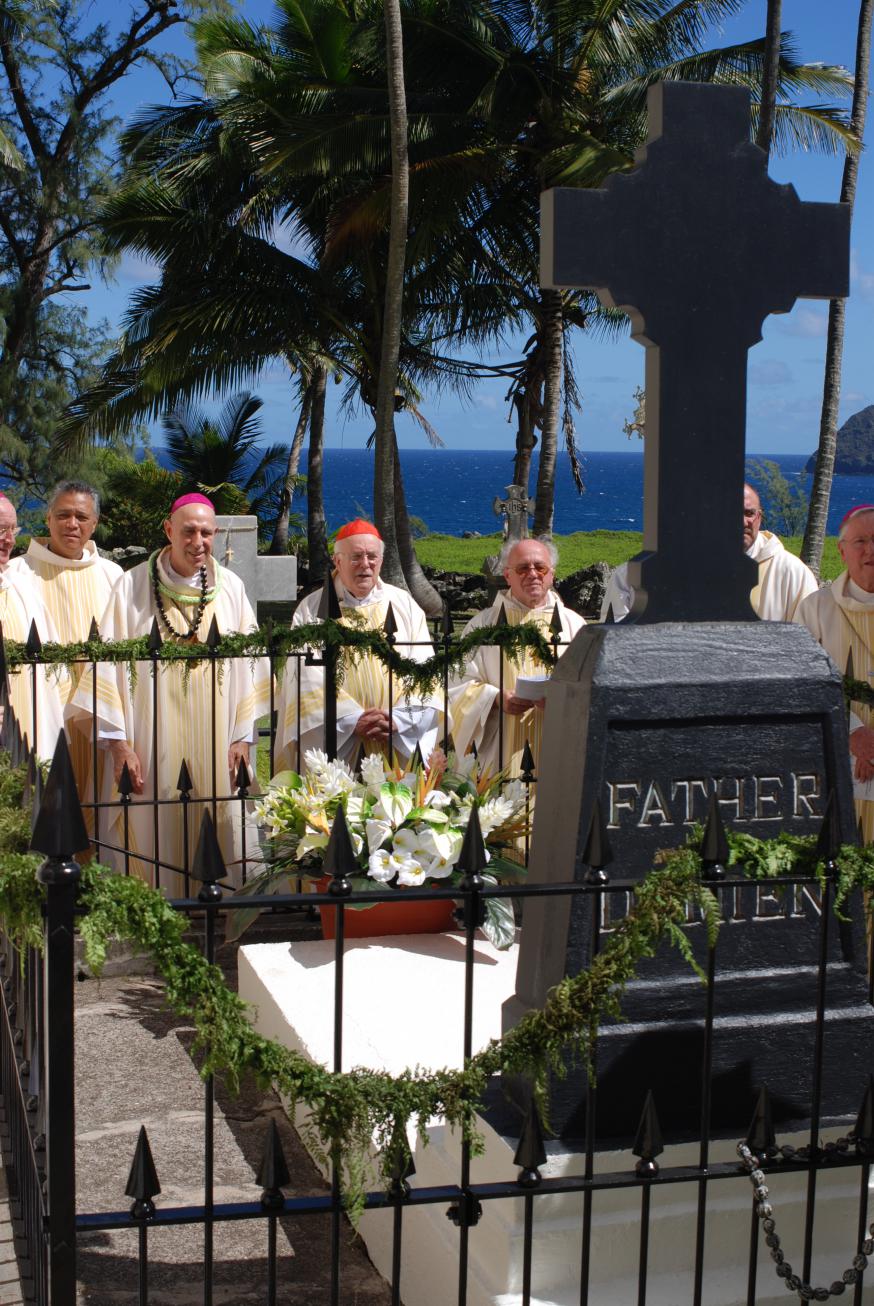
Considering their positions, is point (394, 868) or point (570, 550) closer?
point (394, 868)

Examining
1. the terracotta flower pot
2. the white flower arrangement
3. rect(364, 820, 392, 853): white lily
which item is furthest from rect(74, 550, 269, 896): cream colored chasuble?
rect(364, 820, 392, 853): white lily

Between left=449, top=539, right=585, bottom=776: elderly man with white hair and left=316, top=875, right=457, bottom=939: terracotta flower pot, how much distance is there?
1.24 metres

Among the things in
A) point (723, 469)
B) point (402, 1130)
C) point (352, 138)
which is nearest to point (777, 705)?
point (723, 469)

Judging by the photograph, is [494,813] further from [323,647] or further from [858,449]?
[858,449]

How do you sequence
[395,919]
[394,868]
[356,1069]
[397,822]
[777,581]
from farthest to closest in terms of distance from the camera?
[777,581], [395,919], [397,822], [394,868], [356,1069]

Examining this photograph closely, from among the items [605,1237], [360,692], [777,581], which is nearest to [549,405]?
[777,581]

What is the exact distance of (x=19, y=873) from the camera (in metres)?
2.68

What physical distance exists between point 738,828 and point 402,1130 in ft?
3.85

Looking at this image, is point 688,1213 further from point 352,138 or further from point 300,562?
point 300,562

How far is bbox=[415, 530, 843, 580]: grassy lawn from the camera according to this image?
3484cm

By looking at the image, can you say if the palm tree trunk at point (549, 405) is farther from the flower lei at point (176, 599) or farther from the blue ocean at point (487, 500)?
the blue ocean at point (487, 500)

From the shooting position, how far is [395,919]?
5.22 meters

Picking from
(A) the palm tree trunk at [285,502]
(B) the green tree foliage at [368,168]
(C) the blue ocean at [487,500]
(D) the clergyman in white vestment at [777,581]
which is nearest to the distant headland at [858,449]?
(C) the blue ocean at [487,500]

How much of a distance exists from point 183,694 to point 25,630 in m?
0.84
